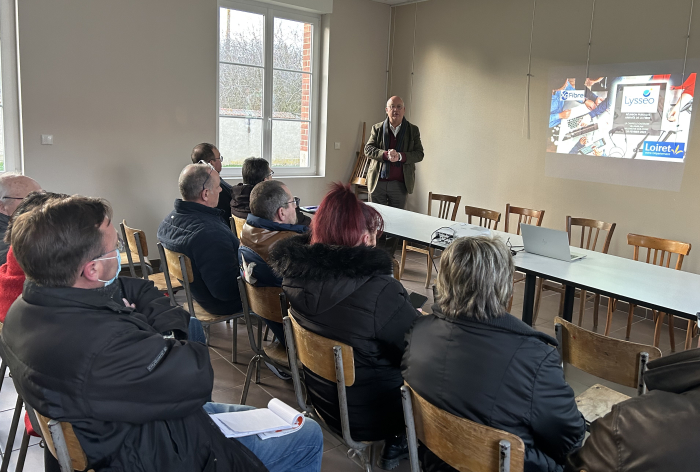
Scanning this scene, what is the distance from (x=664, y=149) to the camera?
4.45m

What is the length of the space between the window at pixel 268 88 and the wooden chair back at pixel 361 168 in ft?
1.73

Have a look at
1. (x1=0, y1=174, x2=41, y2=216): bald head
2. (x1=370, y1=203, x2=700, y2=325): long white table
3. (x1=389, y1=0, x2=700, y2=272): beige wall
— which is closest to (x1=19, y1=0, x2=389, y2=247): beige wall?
(x1=0, y1=174, x2=41, y2=216): bald head

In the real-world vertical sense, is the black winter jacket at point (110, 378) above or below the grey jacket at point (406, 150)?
below

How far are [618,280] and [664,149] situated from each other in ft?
7.46

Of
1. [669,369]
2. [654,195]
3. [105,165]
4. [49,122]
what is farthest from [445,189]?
[669,369]

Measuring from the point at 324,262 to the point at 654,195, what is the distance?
12.3 feet

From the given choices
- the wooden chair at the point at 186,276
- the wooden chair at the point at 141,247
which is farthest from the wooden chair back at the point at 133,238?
the wooden chair at the point at 186,276

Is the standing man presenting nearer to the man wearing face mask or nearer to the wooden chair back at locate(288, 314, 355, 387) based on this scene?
the wooden chair back at locate(288, 314, 355, 387)

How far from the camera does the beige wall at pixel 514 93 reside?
447 cm

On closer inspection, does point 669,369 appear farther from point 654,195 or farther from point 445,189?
point 445,189

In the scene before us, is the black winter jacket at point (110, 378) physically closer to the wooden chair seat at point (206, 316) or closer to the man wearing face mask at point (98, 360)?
the man wearing face mask at point (98, 360)

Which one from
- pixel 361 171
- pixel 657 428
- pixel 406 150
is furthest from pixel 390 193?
pixel 657 428

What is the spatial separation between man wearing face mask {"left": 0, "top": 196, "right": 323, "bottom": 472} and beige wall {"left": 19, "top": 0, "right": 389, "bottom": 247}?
12.9 ft

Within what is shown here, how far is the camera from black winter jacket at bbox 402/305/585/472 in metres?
1.45
